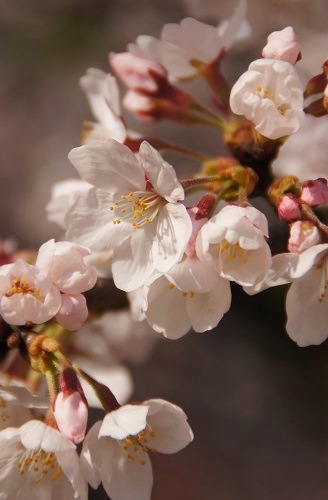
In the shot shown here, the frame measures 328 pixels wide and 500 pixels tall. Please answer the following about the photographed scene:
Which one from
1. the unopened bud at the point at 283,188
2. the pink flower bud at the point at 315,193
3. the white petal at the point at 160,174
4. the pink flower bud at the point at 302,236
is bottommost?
the pink flower bud at the point at 302,236

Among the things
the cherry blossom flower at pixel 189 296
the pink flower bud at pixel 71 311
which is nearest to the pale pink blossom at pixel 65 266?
the pink flower bud at pixel 71 311

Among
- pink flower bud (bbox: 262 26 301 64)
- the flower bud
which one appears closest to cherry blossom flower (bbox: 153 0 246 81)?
pink flower bud (bbox: 262 26 301 64)

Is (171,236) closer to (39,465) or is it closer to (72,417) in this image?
(72,417)

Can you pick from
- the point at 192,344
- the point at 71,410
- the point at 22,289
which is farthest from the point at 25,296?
the point at 192,344

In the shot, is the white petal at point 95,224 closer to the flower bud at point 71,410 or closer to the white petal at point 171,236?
the white petal at point 171,236

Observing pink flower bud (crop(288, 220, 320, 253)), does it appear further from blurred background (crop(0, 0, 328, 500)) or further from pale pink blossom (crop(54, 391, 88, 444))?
blurred background (crop(0, 0, 328, 500))

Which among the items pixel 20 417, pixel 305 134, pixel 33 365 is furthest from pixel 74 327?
pixel 305 134
